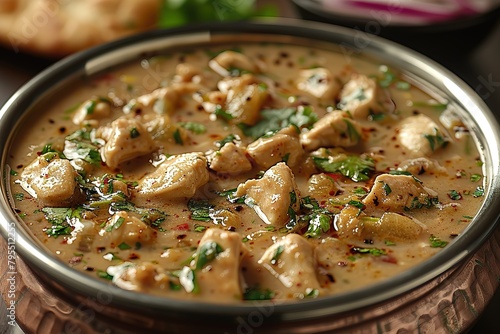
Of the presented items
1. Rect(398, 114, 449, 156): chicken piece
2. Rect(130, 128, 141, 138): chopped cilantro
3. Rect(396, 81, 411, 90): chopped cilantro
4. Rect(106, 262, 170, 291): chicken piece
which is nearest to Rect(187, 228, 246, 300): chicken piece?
Rect(106, 262, 170, 291): chicken piece

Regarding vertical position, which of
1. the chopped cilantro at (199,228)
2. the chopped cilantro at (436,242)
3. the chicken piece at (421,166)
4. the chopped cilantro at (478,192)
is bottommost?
the chopped cilantro at (199,228)

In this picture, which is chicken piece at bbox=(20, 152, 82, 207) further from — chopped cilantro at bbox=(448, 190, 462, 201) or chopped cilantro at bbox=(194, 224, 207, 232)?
chopped cilantro at bbox=(448, 190, 462, 201)

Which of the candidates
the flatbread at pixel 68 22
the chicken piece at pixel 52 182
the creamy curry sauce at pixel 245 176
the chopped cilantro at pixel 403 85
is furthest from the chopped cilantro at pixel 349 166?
the flatbread at pixel 68 22

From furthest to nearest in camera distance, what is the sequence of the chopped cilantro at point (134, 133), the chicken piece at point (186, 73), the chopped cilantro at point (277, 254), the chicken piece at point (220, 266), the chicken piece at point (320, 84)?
the chicken piece at point (186, 73) < the chicken piece at point (320, 84) < the chopped cilantro at point (134, 133) < the chopped cilantro at point (277, 254) < the chicken piece at point (220, 266)

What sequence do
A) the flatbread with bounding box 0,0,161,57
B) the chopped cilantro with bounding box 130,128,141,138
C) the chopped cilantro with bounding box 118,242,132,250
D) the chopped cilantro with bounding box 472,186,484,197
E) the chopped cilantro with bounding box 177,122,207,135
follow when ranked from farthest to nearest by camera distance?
the flatbread with bounding box 0,0,161,57
the chopped cilantro with bounding box 177,122,207,135
the chopped cilantro with bounding box 130,128,141,138
the chopped cilantro with bounding box 472,186,484,197
the chopped cilantro with bounding box 118,242,132,250

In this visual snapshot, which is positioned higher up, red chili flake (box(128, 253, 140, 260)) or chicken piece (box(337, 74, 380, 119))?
chicken piece (box(337, 74, 380, 119))

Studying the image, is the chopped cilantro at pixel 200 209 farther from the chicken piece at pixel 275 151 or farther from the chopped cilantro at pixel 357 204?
the chopped cilantro at pixel 357 204

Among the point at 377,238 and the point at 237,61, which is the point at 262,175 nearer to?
the point at 377,238

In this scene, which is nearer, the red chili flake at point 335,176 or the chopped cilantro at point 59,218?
the chopped cilantro at point 59,218
